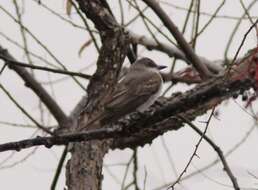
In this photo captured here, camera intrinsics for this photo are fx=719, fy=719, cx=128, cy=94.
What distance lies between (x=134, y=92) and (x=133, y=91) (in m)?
0.02

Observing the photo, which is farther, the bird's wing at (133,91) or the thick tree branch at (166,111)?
the bird's wing at (133,91)

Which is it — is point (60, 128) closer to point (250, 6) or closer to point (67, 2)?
point (67, 2)

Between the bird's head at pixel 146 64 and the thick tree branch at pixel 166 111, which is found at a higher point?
the bird's head at pixel 146 64

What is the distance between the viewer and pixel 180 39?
5.30 m

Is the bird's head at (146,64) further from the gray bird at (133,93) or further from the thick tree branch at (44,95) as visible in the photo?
the thick tree branch at (44,95)

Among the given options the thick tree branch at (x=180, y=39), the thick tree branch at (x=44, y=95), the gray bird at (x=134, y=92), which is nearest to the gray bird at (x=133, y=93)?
the gray bird at (x=134, y=92)

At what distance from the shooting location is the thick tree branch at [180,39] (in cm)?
521

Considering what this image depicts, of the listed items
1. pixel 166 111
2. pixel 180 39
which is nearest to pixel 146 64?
pixel 180 39

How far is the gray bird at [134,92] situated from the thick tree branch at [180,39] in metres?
0.53

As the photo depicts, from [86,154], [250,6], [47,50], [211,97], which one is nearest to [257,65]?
[211,97]

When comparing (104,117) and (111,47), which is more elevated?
(111,47)

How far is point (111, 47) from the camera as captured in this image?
5.04 m

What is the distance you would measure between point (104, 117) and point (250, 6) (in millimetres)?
1549

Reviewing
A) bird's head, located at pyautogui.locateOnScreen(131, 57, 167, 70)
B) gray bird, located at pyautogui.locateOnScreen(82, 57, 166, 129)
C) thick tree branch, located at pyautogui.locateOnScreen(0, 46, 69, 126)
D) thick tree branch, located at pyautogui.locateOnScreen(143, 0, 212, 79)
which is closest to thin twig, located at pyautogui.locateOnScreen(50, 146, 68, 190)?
gray bird, located at pyautogui.locateOnScreen(82, 57, 166, 129)
